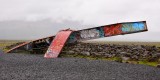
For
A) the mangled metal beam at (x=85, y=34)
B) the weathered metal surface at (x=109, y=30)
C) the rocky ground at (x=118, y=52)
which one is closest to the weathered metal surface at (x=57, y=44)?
the mangled metal beam at (x=85, y=34)

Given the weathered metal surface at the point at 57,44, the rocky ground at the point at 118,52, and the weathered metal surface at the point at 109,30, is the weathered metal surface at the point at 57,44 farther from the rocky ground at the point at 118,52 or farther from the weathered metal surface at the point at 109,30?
the weathered metal surface at the point at 109,30

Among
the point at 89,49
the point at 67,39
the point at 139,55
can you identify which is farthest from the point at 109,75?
the point at 67,39

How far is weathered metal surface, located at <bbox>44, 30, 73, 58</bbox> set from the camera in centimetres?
6906

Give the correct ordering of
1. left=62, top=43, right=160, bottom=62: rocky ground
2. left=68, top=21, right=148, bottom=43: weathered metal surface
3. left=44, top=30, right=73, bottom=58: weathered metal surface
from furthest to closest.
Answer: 1. left=68, top=21, right=148, bottom=43: weathered metal surface
2. left=44, top=30, right=73, bottom=58: weathered metal surface
3. left=62, top=43, right=160, bottom=62: rocky ground

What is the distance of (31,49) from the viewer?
8075 cm

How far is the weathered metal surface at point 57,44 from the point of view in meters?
69.1

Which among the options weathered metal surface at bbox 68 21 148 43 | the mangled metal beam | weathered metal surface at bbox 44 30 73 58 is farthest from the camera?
weathered metal surface at bbox 68 21 148 43

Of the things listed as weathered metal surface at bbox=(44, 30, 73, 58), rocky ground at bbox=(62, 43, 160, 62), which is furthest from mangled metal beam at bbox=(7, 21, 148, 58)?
rocky ground at bbox=(62, 43, 160, 62)

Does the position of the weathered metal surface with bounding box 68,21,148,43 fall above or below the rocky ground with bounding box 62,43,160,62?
above

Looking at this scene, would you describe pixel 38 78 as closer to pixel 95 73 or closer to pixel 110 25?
pixel 95 73

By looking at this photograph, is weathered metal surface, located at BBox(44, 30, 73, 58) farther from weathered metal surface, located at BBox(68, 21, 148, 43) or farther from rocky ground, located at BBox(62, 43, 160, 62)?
weathered metal surface, located at BBox(68, 21, 148, 43)

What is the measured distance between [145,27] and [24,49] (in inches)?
1079

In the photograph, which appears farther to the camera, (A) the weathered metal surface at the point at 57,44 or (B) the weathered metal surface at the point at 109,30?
(B) the weathered metal surface at the point at 109,30

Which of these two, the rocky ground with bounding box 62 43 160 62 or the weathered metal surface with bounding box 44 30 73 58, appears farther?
the weathered metal surface with bounding box 44 30 73 58
